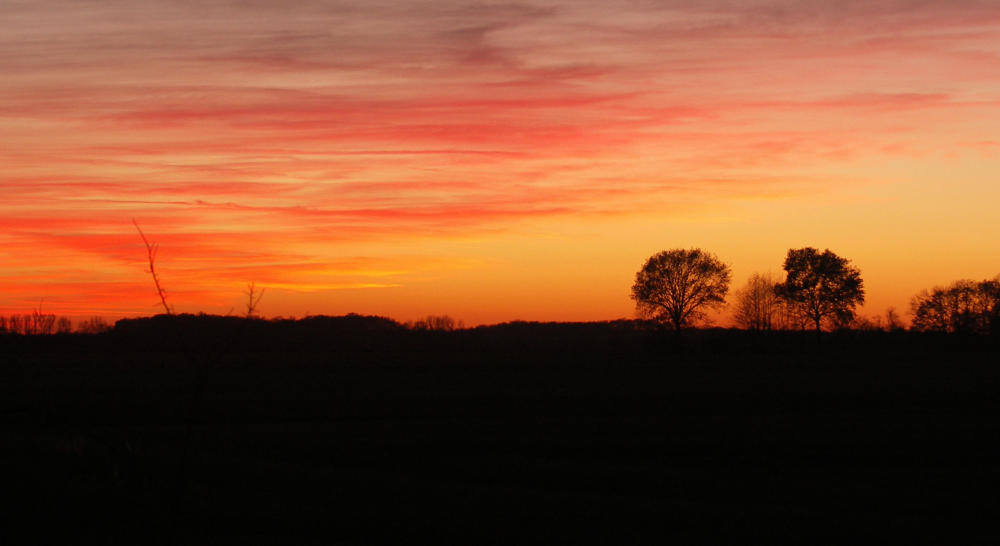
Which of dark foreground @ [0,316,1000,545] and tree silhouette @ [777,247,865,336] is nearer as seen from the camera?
dark foreground @ [0,316,1000,545]

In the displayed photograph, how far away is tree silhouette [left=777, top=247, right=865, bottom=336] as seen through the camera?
84.9 meters

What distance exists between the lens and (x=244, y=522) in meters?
13.3

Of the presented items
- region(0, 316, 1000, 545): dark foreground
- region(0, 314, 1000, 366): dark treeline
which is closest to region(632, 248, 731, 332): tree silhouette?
region(0, 314, 1000, 366): dark treeline

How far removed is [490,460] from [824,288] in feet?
243

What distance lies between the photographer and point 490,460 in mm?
19047

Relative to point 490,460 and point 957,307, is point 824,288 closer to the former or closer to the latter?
point 957,307

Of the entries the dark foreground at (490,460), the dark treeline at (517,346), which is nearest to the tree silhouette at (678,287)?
the dark treeline at (517,346)

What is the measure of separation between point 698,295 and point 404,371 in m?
42.4

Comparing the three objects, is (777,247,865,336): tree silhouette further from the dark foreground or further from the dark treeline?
the dark foreground

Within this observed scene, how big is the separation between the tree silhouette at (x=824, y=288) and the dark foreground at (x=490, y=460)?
150 ft

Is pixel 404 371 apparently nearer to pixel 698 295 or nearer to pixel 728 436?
pixel 728 436

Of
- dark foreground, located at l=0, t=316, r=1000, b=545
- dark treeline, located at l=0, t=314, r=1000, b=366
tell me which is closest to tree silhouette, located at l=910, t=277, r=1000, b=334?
dark treeline, located at l=0, t=314, r=1000, b=366

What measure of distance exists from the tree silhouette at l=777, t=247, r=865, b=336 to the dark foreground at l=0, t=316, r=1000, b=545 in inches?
1805

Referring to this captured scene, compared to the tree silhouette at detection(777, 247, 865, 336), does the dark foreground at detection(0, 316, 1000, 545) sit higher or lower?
lower
